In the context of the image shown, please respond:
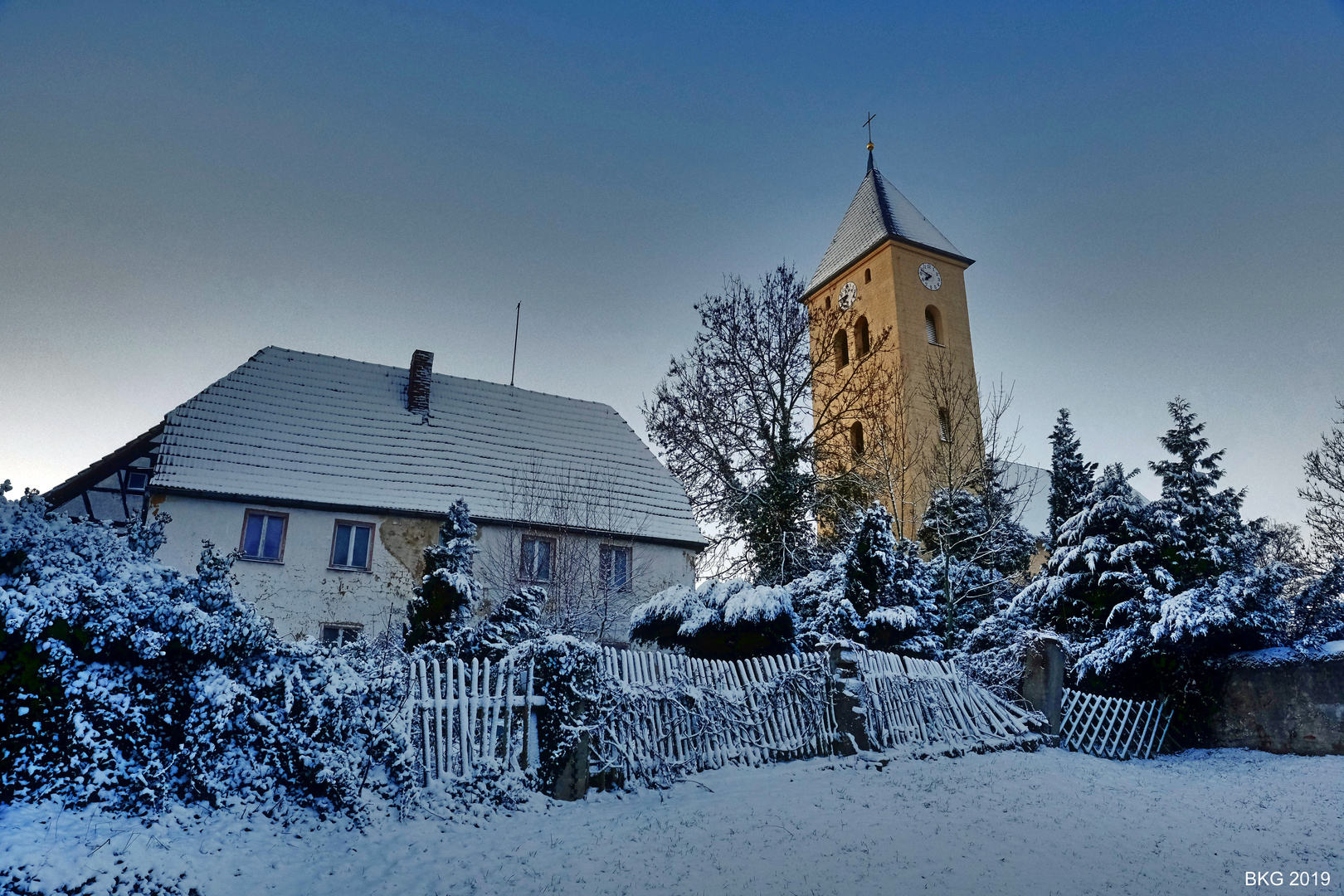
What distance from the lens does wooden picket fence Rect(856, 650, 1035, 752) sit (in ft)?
34.8

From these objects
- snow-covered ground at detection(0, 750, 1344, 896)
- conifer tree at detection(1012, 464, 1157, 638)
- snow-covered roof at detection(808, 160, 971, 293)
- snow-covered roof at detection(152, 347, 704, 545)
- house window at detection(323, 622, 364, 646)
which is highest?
snow-covered roof at detection(808, 160, 971, 293)

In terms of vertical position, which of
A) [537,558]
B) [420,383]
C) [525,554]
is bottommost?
[537,558]

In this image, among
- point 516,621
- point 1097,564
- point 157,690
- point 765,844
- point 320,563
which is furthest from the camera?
point 320,563

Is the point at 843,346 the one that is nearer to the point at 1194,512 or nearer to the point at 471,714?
the point at 1194,512

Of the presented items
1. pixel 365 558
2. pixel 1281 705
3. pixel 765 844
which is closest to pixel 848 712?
pixel 765 844

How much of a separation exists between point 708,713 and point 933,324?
107ft

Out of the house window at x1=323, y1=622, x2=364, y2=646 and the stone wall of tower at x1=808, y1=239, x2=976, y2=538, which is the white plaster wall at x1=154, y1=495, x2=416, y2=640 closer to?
the house window at x1=323, y1=622, x2=364, y2=646

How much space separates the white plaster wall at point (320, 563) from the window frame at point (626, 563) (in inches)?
12.7

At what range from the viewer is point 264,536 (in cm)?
1800

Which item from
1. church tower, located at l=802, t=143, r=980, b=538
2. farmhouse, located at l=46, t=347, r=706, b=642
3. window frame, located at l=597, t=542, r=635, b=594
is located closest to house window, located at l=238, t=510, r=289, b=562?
farmhouse, located at l=46, t=347, r=706, b=642

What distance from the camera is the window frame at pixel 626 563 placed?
1963 cm

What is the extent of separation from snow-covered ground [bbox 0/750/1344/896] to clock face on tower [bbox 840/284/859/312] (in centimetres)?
3151

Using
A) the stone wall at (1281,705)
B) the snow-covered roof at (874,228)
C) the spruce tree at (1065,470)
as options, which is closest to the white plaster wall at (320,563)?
the stone wall at (1281,705)

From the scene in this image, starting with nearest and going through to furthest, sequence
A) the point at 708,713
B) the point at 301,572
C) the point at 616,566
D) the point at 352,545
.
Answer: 1. the point at 708,713
2. the point at 301,572
3. the point at 352,545
4. the point at 616,566
